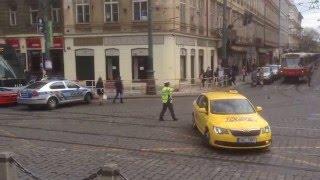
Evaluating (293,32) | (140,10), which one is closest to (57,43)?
(140,10)

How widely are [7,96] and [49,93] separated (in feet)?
9.90

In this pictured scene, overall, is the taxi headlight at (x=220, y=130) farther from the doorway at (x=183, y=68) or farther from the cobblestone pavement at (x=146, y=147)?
the doorway at (x=183, y=68)

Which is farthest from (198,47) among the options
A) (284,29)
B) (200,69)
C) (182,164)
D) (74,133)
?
(284,29)

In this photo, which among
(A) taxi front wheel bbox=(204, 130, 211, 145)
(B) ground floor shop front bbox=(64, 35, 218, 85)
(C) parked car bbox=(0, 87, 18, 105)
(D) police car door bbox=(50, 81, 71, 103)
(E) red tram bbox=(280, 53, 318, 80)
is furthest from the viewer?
(E) red tram bbox=(280, 53, 318, 80)

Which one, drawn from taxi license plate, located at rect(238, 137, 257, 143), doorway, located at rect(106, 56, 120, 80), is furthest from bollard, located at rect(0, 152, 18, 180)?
doorway, located at rect(106, 56, 120, 80)

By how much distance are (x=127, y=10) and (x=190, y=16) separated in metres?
6.36

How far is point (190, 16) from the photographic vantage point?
41438mm

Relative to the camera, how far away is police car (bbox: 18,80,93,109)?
24.8m

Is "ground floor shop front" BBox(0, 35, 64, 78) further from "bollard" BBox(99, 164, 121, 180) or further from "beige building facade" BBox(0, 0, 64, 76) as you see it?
"bollard" BBox(99, 164, 121, 180)

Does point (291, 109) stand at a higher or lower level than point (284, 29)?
lower

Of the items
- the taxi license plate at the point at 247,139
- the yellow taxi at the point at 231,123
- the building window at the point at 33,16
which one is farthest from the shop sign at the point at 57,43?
the taxi license plate at the point at 247,139

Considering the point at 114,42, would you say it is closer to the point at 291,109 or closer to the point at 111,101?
the point at 111,101

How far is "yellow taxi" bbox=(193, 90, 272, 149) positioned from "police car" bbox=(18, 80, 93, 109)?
11.2m

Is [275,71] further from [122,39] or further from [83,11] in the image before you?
[83,11]
